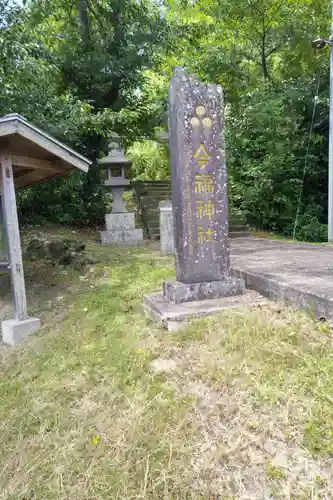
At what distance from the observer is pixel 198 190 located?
368 centimetres

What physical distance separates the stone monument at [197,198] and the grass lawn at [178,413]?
19.3 inches

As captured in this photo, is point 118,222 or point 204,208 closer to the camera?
point 204,208

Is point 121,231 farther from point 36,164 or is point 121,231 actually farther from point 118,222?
point 36,164

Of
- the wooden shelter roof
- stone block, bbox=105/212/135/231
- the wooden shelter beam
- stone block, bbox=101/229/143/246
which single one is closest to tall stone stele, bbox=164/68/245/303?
the wooden shelter roof

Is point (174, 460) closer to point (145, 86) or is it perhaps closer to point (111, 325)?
point (111, 325)

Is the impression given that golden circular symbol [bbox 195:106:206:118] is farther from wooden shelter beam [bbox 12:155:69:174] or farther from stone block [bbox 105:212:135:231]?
stone block [bbox 105:212:135:231]

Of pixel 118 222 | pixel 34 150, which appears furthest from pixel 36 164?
pixel 118 222

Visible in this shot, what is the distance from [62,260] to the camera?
6.81 meters

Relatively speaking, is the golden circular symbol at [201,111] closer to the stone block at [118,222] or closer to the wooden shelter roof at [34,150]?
the wooden shelter roof at [34,150]

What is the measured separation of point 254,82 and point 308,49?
87.2 inches

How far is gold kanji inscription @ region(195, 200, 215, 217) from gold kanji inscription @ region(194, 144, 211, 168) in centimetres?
38

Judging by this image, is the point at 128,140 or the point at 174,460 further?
the point at 128,140

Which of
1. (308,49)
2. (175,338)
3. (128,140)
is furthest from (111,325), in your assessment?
(308,49)

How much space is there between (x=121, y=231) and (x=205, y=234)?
5.78m
